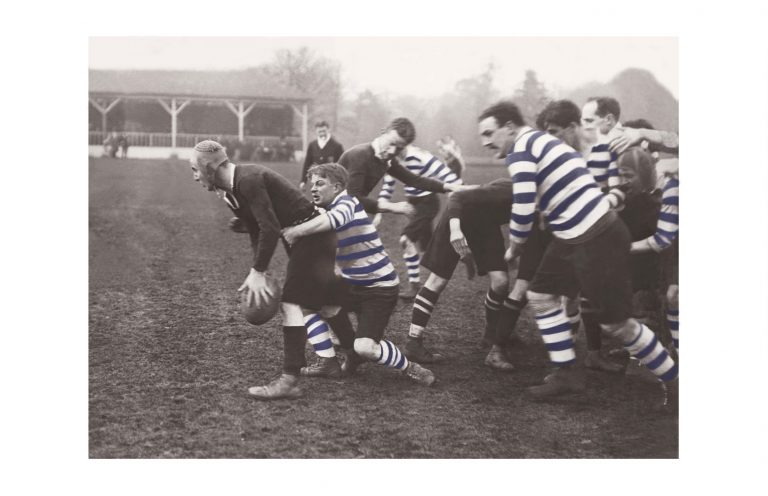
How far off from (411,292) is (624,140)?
188 centimetres

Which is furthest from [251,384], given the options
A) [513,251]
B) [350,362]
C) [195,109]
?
[195,109]

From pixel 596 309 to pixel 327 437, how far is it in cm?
154

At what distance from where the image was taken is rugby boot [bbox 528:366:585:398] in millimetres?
3723

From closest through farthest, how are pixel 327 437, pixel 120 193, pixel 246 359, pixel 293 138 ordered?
pixel 327 437 → pixel 246 359 → pixel 120 193 → pixel 293 138

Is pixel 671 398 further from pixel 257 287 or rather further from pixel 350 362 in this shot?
pixel 257 287

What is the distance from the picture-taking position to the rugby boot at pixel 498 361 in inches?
157

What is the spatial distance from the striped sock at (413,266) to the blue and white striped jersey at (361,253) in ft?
4.22

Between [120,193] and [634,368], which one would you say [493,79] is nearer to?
[634,368]

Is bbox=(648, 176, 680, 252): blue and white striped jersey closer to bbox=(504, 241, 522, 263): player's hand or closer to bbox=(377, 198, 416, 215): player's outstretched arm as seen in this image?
bbox=(504, 241, 522, 263): player's hand

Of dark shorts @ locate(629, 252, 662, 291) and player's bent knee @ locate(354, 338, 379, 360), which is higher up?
dark shorts @ locate(629, 252, 662, 291)

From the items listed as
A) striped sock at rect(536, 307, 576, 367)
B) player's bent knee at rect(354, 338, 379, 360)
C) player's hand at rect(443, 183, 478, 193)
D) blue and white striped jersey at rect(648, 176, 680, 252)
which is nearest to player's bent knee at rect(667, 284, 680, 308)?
blue and white striped jersey at rect(648, 176, 680, 252)

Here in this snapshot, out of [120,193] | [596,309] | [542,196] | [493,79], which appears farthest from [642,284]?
[120,193]

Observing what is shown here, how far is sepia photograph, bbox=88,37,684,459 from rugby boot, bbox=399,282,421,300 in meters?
0.27

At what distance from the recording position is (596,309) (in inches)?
141
